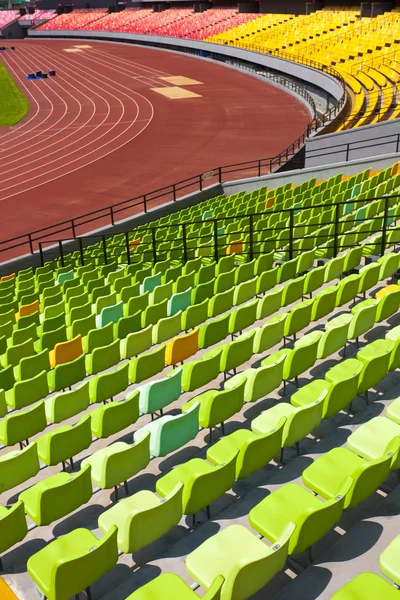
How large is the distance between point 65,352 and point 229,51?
54.2 metres

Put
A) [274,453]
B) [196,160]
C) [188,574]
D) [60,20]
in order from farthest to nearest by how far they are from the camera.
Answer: [60,20] → [196,160] → [274,453] → [188,574]

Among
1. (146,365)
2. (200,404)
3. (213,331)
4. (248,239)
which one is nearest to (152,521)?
(200,404)

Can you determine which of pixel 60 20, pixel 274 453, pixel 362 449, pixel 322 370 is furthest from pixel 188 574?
pixel 60 20

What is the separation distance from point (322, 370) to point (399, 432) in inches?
80.1

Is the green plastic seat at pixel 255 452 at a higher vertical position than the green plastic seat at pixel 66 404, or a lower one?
higher

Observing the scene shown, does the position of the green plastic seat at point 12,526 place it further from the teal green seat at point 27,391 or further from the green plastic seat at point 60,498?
the teal green seat at point 27,391

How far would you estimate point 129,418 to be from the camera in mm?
6141

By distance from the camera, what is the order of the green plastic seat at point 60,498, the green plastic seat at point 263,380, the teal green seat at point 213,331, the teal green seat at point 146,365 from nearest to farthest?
the green plastic seat at point 60,498, the green plastic seat at point 263,380, the teal green seat at point 146,365, the teal green seat at point 213,331

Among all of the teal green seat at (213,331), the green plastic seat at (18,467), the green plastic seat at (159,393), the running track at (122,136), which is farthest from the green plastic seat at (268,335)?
the running track at (122,136)

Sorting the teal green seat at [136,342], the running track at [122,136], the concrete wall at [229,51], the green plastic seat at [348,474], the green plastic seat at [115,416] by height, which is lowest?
the running track at [122,136]

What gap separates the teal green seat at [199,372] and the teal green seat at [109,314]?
10.4ft

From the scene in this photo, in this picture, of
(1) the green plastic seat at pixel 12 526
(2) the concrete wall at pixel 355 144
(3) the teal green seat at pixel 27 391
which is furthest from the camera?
(2) the concrete wall at pixel 355 144

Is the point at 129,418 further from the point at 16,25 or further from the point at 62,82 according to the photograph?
the point at 16,25

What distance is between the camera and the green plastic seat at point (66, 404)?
6.48 metres
